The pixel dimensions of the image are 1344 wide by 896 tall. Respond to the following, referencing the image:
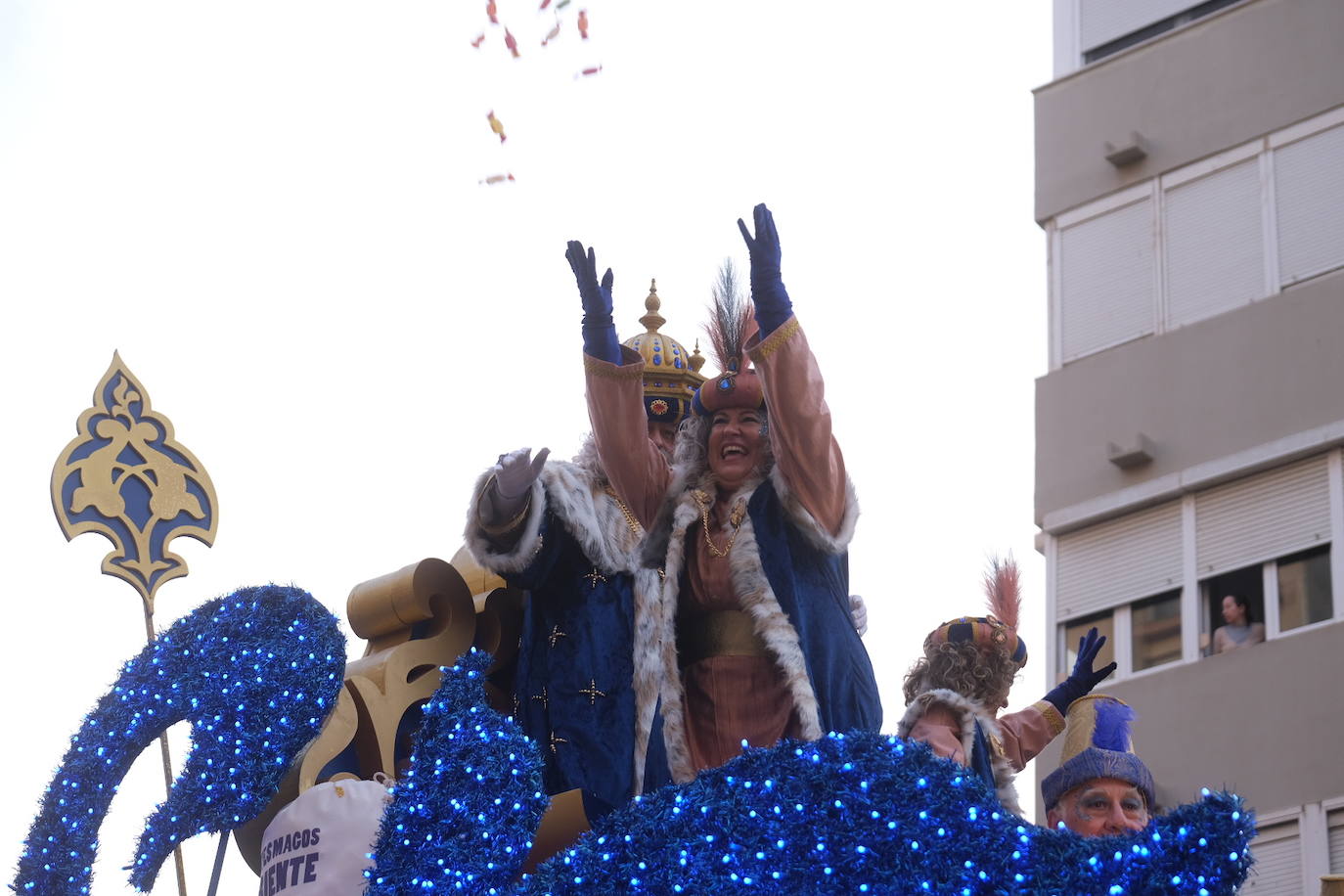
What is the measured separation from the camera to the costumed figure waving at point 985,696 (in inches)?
334

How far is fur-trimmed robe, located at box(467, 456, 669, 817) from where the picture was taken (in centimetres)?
838

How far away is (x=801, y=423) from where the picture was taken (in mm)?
8312

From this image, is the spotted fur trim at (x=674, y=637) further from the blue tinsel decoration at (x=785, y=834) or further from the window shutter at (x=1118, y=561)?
the window shutter at (x=1118, y=561)

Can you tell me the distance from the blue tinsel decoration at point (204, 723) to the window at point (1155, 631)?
39.9 feet

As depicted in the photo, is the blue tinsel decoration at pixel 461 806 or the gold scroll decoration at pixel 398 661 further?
the gold scroll decoration at pixel 398 661

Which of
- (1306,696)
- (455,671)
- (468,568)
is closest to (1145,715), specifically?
(1306,696)

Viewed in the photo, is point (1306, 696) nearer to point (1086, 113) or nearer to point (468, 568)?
point (1086, 113)

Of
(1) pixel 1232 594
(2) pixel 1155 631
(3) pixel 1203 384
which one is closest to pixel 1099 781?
(1) pixel 1232 594

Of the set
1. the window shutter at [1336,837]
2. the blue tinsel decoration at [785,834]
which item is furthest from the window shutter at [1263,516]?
the blue tinsel decoration at [785,834]

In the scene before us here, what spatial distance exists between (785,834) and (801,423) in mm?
1930

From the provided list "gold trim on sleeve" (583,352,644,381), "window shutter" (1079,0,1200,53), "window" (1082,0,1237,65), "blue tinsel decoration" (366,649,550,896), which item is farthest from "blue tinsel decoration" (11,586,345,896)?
"window shutter" (1079,0,1200,53)

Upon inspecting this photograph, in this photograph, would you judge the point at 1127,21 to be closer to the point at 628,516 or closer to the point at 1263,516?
the point at 1263,516

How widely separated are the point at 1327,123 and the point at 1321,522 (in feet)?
12.3

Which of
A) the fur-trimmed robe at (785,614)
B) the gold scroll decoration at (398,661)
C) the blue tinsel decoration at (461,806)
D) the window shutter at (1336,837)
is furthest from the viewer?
the window shutter at (1336,837)
